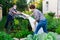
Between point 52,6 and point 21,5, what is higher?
point 21,5

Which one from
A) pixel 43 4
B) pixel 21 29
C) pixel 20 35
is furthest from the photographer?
pixel 43 4

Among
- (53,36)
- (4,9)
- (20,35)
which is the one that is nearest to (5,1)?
(4,9)

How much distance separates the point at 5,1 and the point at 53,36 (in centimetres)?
1720

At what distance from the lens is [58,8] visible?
32.2 m

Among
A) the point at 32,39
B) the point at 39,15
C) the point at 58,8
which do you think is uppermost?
the point at 32,39

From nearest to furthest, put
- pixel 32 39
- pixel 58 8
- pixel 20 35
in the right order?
pixel 32 39 < pixel 20 35 < pixel 58 8

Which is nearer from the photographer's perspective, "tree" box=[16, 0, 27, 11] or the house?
"tree" box=[16, 0, 27, 11]

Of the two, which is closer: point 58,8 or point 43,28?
point 43,28

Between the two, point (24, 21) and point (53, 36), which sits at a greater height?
point (53, 36)

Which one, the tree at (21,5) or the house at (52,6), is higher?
the tree at (21,5)

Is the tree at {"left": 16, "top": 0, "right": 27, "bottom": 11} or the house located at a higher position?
the tree at {"left": 16, "top": 0, "right": 27, "bottom": 11}

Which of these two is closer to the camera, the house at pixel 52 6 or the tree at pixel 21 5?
the tree at pixel 21 5

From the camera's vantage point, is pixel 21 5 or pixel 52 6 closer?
pixel 21 5

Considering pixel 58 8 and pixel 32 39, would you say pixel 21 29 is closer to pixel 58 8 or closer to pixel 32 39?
pixel 32 39
